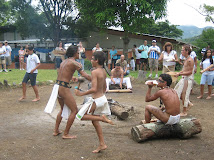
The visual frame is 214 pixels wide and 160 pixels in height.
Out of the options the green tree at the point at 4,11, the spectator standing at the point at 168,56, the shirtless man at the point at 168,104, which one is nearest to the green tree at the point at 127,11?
the spectator standing at the point at 168,56

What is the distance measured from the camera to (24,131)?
4.95m

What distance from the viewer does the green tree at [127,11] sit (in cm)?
1478

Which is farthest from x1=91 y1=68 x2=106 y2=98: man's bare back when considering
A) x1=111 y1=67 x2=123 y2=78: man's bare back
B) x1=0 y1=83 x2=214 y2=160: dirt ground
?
x1=111 y1=67 x2=123 y2=78: man's bare back

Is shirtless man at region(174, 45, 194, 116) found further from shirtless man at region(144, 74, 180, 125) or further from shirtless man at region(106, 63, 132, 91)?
shirtless man at region(106, 63, 132, 91)

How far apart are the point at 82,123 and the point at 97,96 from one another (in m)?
1.83

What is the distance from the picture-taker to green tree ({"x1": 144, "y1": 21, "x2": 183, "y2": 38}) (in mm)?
37228

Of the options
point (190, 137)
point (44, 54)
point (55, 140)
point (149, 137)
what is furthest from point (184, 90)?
point (44, 54)

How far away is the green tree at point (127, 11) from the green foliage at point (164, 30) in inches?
866

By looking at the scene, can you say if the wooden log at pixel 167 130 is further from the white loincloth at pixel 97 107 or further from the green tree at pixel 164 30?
the green tree at pixel 164 30

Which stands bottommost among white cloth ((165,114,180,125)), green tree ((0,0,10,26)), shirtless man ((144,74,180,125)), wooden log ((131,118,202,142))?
wooden log ((131,118,202,142))

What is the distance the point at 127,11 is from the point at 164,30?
2375 centimetres

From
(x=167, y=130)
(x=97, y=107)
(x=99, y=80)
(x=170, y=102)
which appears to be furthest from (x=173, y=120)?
(x=99, y=80)

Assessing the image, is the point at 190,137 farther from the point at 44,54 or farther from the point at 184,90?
the point at 44,54

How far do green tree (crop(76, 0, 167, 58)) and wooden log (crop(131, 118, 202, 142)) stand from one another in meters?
11.0
